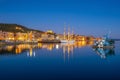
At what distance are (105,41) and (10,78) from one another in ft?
176

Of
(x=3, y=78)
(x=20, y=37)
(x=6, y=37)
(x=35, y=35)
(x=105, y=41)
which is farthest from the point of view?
(x=35, y=35)

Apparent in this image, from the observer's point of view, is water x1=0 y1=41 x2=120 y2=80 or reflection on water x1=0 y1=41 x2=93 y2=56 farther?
reflection on water x1=0 y1=41 x2=93 y2=56

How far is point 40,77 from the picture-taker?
1709cm

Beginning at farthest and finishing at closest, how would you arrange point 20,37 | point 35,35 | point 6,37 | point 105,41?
point 35,35 → point 20,37 → point 6,37 → point 105,41

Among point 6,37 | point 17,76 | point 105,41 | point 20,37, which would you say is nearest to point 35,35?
point 20,37

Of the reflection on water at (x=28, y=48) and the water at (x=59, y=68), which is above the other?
the water at (x=59, y=68)

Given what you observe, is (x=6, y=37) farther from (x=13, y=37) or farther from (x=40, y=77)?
(x=40, y=77)

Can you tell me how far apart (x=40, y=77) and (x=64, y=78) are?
71.1 inches

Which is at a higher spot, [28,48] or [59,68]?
[59,68]

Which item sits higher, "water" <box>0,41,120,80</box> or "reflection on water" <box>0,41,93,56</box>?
"water" <box>0,41,120,80</box>

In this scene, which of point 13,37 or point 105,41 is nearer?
point 105,41

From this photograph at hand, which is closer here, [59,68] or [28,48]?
[59,68]

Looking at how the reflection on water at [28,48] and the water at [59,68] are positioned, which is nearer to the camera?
the water at [59,68]

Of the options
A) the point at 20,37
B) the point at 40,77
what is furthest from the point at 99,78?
the point at 20,37
